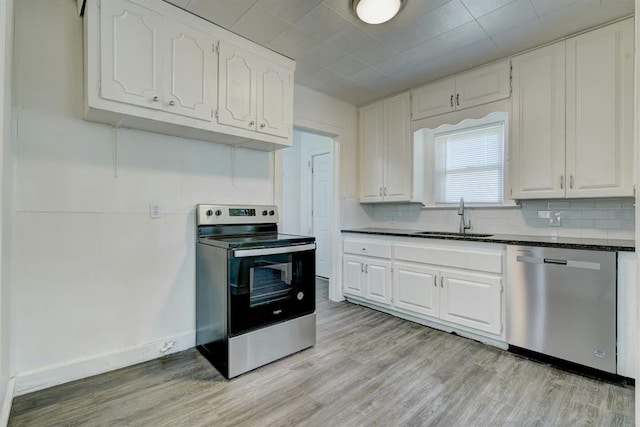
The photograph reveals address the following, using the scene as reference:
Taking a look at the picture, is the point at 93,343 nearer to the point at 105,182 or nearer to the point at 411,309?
the point at 105,182

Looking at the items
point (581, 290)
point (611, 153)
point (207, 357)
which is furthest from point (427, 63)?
point (207, 357)

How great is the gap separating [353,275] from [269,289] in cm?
151

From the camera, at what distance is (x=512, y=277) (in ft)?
7.64

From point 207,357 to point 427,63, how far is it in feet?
10.1

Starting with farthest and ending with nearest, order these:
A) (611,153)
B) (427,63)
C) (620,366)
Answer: (427,63) → (611,153) → (620,366)

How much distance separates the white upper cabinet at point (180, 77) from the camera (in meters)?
1.76

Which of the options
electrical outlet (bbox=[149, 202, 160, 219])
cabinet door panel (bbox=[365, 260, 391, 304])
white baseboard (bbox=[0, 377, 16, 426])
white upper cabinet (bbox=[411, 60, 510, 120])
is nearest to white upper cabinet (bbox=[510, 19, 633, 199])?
white upper cabinet (bbox=[411, 60, 510, 120])

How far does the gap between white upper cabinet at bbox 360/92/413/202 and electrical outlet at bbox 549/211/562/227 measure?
4.18 feet

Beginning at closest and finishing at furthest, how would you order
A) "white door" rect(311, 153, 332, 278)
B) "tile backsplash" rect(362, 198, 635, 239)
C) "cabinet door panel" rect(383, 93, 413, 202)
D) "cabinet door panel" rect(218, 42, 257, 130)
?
"cabinet door panel" rect(218, 42, 257, 130) < "tile backsplash" rect(362, 198, 635, 239) < "cabinet door panel" rect(383, 93, 413, 202) < "white door" rect(311, 153, 332, 278)

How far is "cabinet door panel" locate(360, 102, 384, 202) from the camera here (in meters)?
3.70

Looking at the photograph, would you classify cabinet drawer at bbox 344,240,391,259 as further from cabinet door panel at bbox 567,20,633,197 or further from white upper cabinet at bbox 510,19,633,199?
cabinet door panel at bbox 567,20,633,197

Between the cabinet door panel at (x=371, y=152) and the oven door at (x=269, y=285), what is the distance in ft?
5.22

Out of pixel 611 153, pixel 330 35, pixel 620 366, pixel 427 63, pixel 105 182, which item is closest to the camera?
pixel 620 366

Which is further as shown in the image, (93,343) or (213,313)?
(213,313)
